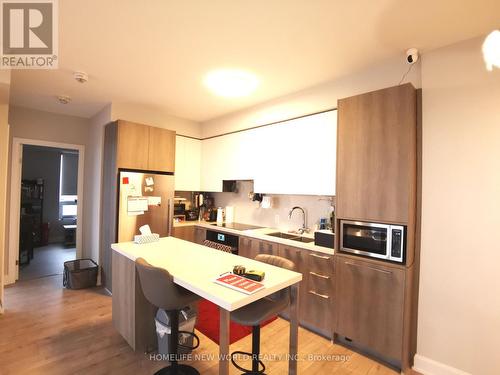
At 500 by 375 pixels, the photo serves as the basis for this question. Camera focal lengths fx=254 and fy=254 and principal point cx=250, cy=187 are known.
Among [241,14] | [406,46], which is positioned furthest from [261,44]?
[406,46]

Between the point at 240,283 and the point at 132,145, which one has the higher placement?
the point at 132,145

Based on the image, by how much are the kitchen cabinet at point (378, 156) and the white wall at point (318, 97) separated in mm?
315

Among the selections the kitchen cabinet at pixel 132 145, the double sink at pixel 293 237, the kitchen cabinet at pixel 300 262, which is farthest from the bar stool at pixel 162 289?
the kitchen cabinet at pixel 132 145

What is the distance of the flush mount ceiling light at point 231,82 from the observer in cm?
260

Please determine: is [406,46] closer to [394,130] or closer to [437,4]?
[437,4]

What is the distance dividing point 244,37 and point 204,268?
176 cm

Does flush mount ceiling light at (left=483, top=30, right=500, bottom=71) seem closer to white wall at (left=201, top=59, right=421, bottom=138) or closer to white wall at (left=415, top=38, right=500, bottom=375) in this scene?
white wall at (left=415, top=38, right=500, bottom=375)

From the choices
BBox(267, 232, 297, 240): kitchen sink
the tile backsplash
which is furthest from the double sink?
the tile backsplash

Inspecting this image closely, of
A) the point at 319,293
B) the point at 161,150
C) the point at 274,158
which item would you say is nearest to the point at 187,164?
the point at 161,150

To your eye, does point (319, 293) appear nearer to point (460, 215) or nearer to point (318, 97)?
point (460, 215)

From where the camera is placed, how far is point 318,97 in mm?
2873

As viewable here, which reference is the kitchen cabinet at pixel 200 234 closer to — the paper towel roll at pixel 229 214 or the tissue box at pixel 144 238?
the paper towel roll at pixel 229 214

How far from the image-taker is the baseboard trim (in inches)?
75.9

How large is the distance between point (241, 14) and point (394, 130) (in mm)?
1470
